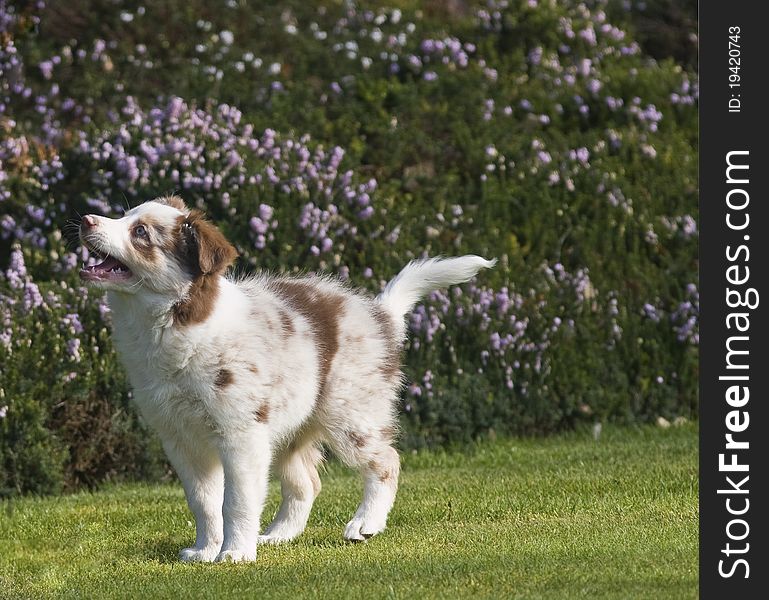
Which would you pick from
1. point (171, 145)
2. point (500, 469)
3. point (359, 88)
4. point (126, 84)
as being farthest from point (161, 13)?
point (500, 469)

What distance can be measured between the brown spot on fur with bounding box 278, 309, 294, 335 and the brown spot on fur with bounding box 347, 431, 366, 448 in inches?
24.7

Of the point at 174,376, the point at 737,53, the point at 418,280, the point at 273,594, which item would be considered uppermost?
the point at 737,53

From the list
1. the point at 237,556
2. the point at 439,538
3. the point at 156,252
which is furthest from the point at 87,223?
the point at 439,538

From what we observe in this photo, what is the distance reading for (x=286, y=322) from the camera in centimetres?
611

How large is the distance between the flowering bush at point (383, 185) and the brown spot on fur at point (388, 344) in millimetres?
2442

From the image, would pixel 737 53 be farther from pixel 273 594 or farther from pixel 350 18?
pixel 350 18

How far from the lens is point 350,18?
41.1 ft

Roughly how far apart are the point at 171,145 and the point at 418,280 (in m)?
3.35

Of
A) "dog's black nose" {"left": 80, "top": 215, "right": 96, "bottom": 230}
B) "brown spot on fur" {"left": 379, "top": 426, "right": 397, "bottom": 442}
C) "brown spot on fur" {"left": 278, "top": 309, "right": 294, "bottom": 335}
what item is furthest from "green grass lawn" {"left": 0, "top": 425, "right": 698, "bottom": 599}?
"dog's black nose" {"left": 80, "top": 215, "right": 96, "bottom": 230}

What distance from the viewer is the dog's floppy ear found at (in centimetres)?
570

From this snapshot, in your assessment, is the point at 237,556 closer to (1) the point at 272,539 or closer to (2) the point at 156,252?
(1) the point at 272,539

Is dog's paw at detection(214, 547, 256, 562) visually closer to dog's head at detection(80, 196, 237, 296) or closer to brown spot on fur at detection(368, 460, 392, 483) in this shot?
brown spot on fur at detection(368, 460, 392, 483)

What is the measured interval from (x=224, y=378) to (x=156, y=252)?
61 cm

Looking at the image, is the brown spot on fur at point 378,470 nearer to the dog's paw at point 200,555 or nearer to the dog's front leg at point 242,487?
the dog's front leg at point 242,487
